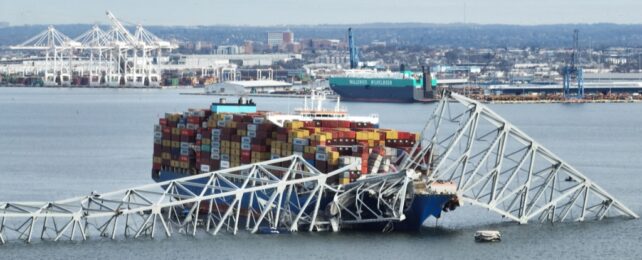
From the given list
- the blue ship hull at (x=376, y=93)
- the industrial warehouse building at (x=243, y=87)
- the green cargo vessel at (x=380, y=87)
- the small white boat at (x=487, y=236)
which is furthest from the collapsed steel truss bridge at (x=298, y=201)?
the industrial warehouse building at (x=243, y=87)

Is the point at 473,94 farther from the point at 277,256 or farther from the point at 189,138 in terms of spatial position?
the point at 277,256

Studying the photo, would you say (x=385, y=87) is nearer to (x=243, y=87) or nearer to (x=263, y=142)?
(x=243, y=87)


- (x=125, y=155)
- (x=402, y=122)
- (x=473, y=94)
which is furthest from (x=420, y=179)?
(x=473, y=94)

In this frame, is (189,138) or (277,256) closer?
(277,256)

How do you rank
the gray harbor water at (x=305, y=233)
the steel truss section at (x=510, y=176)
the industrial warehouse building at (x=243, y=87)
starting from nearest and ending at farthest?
1. the gray harbor water at (x=305, y=233)
2. the steel truss section at (x=510, y=176)
3. the industrial warehouse building at (x=243, y=87)

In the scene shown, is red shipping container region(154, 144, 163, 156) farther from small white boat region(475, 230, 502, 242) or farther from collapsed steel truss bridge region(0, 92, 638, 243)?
small white boat region(475, 230, 502, 242)

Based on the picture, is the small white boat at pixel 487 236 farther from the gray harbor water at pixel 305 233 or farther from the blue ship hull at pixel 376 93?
the blue ship hull at pixel 376 93
